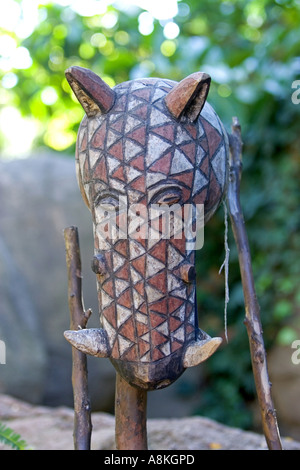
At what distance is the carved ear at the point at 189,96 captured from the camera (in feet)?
3.43

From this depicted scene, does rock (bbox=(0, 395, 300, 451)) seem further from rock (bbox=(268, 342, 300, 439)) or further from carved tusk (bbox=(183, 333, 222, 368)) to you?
rock (bbox=(268, 342, 300, 439))

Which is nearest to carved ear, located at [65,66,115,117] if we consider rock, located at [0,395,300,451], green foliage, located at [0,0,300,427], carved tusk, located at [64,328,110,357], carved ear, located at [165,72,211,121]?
carved ear, located at [165,72,211,121]

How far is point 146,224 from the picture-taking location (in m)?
1.06

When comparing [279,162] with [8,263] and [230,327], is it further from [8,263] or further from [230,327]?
[8,263]

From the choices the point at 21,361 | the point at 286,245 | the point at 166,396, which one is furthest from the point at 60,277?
the point at 286,245

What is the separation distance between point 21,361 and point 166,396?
1105mm

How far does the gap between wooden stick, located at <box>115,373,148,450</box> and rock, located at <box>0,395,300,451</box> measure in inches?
17.5

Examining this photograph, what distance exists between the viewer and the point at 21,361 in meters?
2.55

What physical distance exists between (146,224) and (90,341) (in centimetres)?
26

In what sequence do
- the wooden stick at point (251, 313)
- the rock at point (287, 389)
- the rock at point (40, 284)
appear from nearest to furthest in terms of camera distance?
the wooden stick at point (251, 313)
the rock at point (40, 284)
the rock at point (287, 389)

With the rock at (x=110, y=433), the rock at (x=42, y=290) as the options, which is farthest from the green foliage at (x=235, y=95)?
the rock at (x=110, y=433)

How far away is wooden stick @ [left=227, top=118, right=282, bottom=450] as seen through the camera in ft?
A: 3.92

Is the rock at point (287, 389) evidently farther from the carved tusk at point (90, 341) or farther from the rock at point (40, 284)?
the carved tusk at point (90, 341)

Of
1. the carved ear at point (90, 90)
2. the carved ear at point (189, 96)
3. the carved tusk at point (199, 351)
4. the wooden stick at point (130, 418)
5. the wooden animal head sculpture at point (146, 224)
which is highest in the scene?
the carved ear at point (90, 90)
